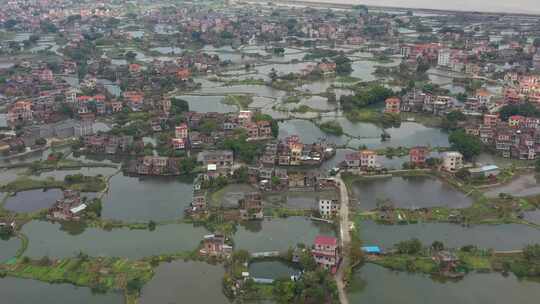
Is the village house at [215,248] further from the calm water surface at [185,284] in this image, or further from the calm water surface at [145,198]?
the calm water surface at [145,198]

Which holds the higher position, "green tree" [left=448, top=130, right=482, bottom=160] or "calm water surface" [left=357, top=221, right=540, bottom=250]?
"green tree" [left=448, top=130, right=482, bottom=160]

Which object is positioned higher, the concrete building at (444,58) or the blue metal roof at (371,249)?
the concrete building at (444,58)

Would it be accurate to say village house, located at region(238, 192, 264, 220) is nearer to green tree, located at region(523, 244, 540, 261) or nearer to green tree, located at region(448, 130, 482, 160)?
green tree, located at region(523, 244, 540, 261)

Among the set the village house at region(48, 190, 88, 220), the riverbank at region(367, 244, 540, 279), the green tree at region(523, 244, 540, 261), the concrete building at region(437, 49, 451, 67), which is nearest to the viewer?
the riverbank at region(367, 244, 540, 279)

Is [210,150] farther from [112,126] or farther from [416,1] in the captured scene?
[416,1]

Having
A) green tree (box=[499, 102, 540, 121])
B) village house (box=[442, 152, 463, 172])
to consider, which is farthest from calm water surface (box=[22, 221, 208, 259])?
green tree (box=[499, 102, 540, 121])

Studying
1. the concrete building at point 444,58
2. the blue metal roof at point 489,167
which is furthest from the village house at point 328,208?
the concrete building at point 444,58
